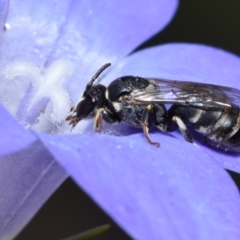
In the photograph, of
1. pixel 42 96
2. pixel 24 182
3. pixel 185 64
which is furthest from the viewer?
pixel 185 64

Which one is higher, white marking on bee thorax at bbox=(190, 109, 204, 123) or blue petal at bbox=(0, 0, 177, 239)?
blue petal at bbox=(0, 0, 177, 239)

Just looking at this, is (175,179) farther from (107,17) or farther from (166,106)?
(107,17)

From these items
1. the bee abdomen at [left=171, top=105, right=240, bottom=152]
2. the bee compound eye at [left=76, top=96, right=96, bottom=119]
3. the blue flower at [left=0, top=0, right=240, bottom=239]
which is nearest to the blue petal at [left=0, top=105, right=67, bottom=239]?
the blue flower at [left=0, top=0, right=240, bottom=239]

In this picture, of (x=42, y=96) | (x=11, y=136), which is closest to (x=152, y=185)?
(x=11, y=136)

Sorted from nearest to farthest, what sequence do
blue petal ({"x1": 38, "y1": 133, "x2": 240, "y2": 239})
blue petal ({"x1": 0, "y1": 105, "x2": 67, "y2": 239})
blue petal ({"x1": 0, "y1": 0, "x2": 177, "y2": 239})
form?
blue petal ({"x1": 38, "y1": 133, "x2": 240, "y2": 239})
blue petal ({"x1": 0, "y1": 105, "x2": 67, "y2": 239})
blue petal ({"x1": 0, "y1": 0, "x2": 177, "y2": 239})

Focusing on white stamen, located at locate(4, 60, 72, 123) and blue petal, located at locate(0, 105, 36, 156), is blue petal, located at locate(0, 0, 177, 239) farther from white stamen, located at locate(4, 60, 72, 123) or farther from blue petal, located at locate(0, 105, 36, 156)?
blue petal, located at locate(0, 105, 36, 156)

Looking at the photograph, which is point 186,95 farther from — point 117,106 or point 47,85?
point 47,85

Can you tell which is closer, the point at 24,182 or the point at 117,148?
the point at 117,148
